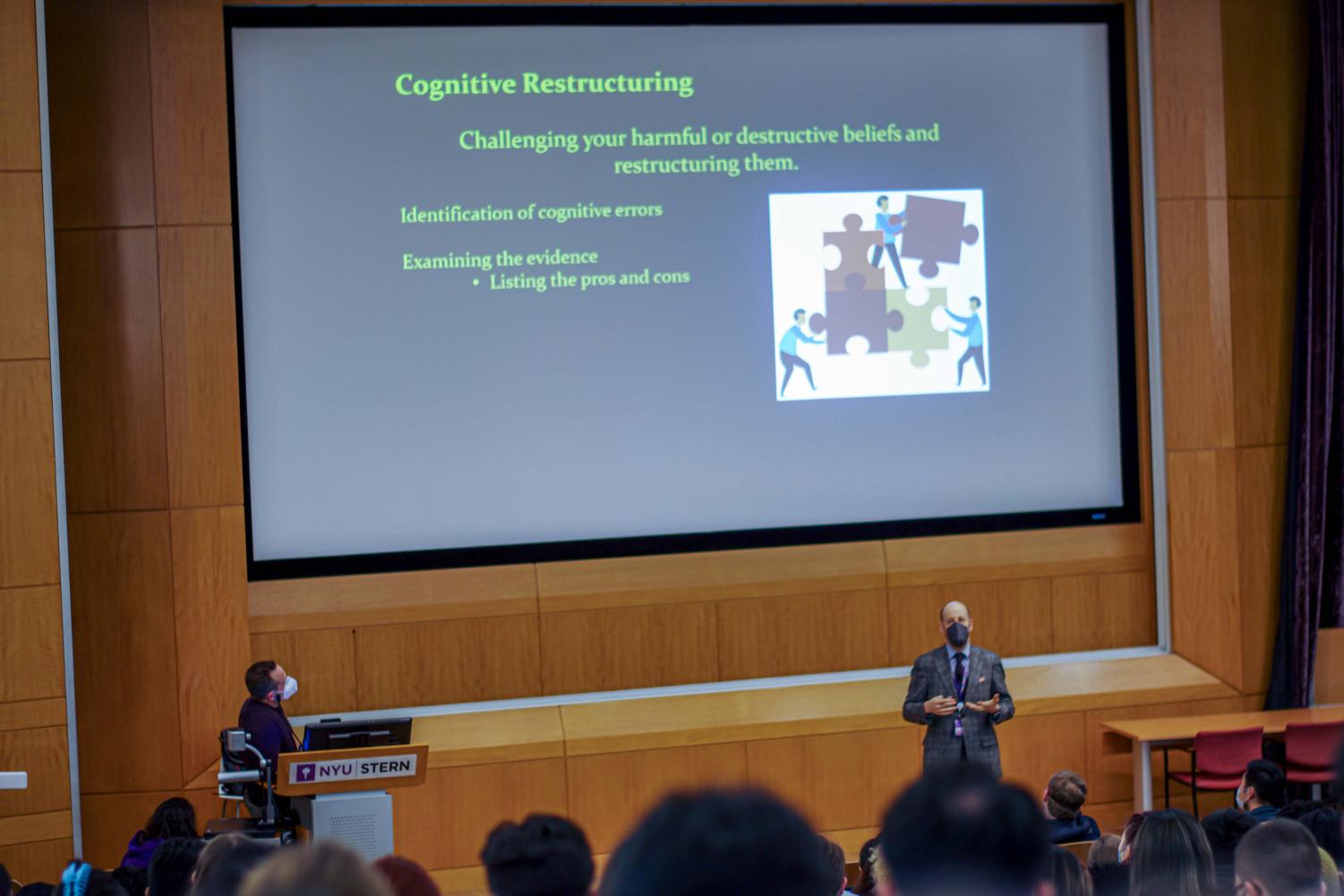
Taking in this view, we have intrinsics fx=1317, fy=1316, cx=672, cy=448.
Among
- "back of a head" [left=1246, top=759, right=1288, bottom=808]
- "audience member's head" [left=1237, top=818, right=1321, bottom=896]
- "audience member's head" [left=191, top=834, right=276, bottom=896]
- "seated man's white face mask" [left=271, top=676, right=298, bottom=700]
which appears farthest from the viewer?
"seated man's white face mask" [left=271, top=676, right=298, bottom=700]

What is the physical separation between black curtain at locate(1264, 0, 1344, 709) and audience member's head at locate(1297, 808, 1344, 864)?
4.18 meters

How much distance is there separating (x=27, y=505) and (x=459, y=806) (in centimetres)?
247

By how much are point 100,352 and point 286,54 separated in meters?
1.79

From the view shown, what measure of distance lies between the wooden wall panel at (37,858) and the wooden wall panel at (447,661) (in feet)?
4.99

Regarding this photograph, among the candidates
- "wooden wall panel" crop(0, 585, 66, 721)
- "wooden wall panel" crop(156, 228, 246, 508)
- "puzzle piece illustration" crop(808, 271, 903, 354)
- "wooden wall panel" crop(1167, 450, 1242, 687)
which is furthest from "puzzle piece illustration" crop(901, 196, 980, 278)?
"wooden wall panel" crop(0, 585, 66, 721)

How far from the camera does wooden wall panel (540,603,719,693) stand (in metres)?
6.96

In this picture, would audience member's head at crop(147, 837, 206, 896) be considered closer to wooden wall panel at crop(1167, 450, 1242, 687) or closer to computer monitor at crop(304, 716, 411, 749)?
computer monitor at crop(304, 716, 411, 749)

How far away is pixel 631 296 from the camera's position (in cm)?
711

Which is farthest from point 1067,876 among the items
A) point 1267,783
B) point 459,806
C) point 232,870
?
point 459,806

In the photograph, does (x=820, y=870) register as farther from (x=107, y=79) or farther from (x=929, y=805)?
(x=107, y=79)

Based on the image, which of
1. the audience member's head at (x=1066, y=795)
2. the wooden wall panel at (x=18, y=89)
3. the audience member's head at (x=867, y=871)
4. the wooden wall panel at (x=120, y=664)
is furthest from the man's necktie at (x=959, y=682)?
the wooden wall panel at (x=18, y=89)

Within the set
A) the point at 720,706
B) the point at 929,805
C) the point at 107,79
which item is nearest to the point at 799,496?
the point at 720,706

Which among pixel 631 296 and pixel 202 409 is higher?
pixel 631 296

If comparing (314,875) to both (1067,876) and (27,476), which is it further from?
(27,476)
